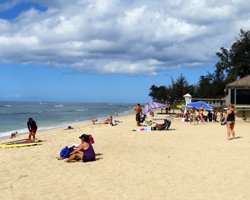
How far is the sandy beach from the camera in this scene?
24.3ft

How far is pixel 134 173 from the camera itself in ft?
30.2

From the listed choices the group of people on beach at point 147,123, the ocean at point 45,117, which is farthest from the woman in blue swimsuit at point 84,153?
the ocean at point 45,117

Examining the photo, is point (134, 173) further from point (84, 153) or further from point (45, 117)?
point (45, 117)

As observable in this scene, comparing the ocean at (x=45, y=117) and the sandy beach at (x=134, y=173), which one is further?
the ocean at (x=45, y=117)

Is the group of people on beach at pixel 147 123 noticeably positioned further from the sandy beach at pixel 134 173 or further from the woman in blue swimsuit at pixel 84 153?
the woman in blue swimsuit at pixel 84 153

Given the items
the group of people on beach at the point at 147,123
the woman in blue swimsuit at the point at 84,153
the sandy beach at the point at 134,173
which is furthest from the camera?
the group of people on beach at the point at 147,123

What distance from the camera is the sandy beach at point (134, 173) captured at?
740 centimetres

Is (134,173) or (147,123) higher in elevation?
(147,123)

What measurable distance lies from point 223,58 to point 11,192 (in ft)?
188

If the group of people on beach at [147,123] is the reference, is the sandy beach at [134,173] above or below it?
below

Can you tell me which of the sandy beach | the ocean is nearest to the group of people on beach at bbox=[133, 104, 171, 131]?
the sandy beach

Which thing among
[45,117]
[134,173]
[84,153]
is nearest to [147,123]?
[84,153]

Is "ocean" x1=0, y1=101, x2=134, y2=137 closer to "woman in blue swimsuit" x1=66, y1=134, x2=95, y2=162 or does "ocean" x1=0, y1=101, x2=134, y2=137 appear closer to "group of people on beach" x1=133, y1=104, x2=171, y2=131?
"group of people on beach" x1=133, y1=104, x2=171, y2=131

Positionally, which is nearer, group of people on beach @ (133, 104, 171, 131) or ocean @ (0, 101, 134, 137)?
group of people on beach @ (133, 104, 171, 131)
